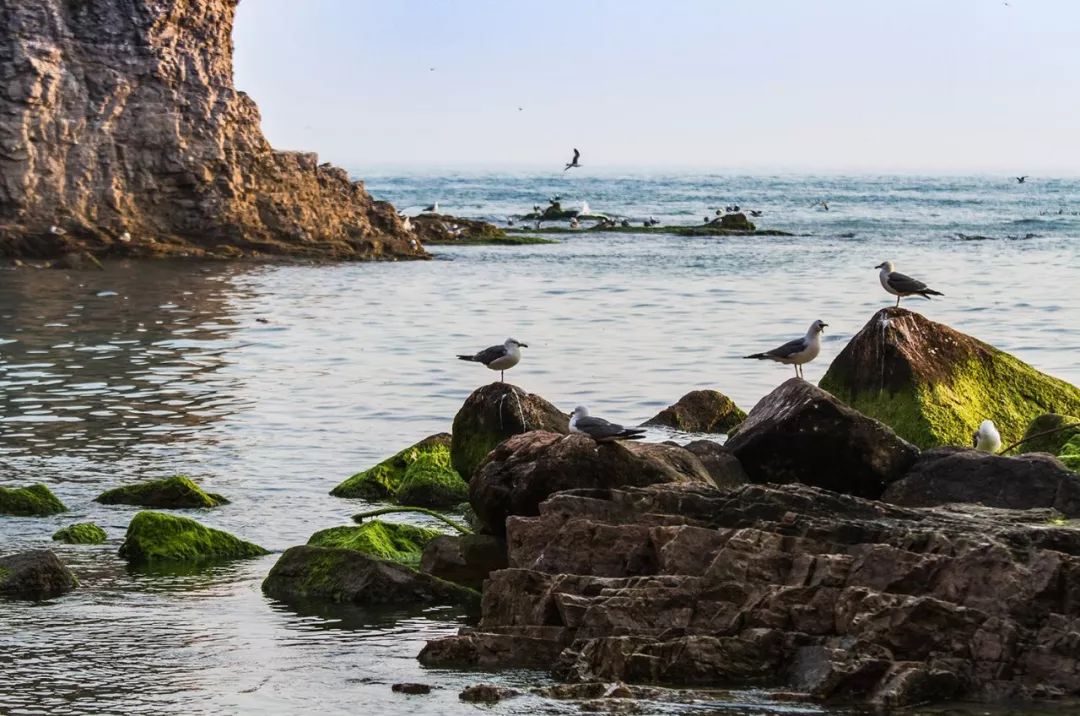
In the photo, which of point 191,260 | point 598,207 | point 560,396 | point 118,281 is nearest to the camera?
point 560,396

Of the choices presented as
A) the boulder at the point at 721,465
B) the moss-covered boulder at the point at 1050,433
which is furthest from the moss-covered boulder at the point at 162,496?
the moss-covered boulder at the point at 1050,433

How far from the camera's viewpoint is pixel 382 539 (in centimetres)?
1223

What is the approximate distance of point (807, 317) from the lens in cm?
3048

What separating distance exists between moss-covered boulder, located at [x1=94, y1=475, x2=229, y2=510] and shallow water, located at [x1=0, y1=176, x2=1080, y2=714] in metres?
0.21

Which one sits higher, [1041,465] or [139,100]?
[139,100]

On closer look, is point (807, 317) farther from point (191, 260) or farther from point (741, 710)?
point (741, 710)

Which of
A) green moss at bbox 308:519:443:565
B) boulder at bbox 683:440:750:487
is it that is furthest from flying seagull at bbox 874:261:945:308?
green moss at bbox 308:519:443:565

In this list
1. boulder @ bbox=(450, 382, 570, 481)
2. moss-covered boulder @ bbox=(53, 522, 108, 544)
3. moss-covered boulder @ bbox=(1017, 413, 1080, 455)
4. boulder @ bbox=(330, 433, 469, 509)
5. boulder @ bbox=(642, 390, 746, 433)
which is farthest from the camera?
boulder @ bbox=(642, 390, 746, 433)

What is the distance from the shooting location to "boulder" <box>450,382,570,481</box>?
14180 millimetres

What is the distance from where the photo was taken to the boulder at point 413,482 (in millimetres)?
14484

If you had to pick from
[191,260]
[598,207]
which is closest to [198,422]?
[191,260]

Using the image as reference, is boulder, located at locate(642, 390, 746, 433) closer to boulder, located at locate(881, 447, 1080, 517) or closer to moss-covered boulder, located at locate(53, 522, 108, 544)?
boulder, located at locate(881, 447, 1080, 517)

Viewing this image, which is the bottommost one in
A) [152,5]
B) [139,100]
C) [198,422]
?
[198,422]

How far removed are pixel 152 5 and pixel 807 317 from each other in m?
20.6
